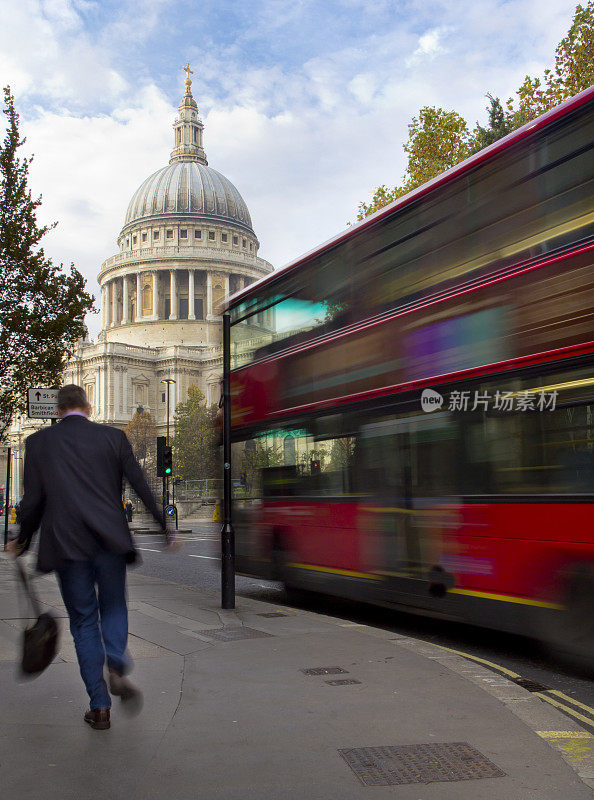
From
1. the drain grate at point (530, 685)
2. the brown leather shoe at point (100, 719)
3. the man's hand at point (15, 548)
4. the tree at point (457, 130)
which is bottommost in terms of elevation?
the drain grate at point (530, 685)

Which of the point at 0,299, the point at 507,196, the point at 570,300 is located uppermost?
the point at 0,299

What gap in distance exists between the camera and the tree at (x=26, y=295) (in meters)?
19.2

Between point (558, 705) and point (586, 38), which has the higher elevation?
point (586, 38)

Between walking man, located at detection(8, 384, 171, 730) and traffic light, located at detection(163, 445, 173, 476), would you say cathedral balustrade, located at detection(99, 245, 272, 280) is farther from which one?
walking man, located at detection(8, 384, 171, 730)

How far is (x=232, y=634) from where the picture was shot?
27.2 ft

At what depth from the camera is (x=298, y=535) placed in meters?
10.7

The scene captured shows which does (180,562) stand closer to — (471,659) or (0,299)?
(0,299)

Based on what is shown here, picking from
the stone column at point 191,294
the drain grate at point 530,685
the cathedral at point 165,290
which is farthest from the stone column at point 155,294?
the drain grate at point 530,685

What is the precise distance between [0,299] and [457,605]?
14656mm

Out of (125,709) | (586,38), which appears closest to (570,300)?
(125,709)

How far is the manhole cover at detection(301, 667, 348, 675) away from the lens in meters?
6.41

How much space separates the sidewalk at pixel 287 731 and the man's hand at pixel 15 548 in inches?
35.7

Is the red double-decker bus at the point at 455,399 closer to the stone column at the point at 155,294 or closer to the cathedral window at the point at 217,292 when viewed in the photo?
the cathedral window at the point at 217,292

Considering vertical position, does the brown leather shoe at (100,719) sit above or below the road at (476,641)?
above
